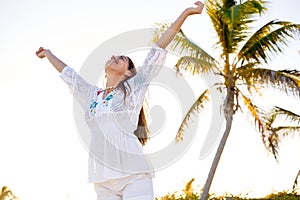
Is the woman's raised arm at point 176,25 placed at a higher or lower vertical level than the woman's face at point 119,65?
higher

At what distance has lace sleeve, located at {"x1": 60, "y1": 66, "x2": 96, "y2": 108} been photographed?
3.76 m

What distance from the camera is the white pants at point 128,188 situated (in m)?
3.20

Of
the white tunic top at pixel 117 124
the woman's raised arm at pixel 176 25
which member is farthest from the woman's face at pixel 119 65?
the woman's raised arm at pixel 176 25

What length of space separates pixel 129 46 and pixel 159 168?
3.42 feet

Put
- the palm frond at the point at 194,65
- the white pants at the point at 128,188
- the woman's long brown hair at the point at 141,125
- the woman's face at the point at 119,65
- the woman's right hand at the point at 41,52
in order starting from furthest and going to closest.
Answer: the palm frond at the point at 194,65 < the woman's right hand at the point at 41,52 < the woman's face at the point at 119,65 < the woman's long brown hair at the point at 141,125 < the white pants at the point at 128,188

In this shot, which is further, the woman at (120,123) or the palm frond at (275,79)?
the palm frond at (275,79)

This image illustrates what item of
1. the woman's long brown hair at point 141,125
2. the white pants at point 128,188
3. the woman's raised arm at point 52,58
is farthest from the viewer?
the woman's raised arm at point 52,58

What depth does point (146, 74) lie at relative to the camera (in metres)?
3.58

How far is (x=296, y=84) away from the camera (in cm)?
1262

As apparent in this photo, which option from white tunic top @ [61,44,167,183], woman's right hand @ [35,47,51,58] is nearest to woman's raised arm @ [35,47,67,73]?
woman's right hand @ [35,47,51,58]

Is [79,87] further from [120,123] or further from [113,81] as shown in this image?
[120,123]

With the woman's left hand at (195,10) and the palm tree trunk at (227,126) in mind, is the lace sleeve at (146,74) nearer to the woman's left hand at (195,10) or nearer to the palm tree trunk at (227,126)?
the woman's left hand at (195,10)

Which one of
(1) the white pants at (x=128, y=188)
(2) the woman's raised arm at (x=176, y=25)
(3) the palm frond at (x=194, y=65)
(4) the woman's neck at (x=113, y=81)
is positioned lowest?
(1) the white pants at (x=128, y=188)

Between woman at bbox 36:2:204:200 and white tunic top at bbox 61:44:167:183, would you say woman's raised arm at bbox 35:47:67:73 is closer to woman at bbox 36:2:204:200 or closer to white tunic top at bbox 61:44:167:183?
woman at bbox 36:2:204:200
